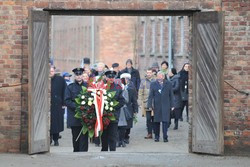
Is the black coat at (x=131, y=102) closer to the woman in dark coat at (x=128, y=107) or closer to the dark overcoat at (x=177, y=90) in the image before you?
the woman in dark coat at (x=128, y=107)

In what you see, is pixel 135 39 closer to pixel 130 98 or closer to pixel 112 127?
pixel 130 98

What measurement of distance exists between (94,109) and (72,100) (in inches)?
17.0

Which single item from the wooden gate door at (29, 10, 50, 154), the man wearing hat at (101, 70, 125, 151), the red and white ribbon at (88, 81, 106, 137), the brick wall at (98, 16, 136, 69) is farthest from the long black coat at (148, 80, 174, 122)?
the brick wall at (98, 16, 136, 69)

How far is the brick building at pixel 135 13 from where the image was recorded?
1708 cm

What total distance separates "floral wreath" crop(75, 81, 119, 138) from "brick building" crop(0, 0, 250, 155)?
44.2 inches

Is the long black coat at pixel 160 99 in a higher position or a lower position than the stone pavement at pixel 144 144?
higher

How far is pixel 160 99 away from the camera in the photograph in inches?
909

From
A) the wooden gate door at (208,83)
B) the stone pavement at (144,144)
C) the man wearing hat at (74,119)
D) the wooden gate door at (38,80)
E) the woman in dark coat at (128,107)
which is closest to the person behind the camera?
the wooden gate door at (38,80)

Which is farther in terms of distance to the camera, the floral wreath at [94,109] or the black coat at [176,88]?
→ the black coat at [176,88]

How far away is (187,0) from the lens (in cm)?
1714

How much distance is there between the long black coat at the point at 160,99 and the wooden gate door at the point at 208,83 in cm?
558

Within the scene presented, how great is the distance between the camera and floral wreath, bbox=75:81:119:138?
58.7ft

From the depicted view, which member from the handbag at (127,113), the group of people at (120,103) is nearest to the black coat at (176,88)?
the group of people at (120,103)

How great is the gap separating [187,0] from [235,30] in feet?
3.14
